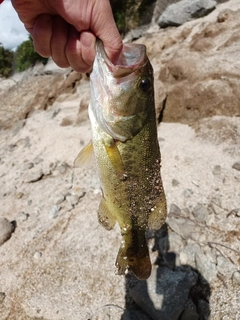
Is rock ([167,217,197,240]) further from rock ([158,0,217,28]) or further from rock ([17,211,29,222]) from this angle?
rock ([158,0,217,28])

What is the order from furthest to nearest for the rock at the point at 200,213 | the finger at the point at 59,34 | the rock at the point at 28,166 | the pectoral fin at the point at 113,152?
the rock at the point at 28,166 → the rock at the point at 200,213 → the finger at the point at 59,34 → the pectoral fin at the point at 113,152

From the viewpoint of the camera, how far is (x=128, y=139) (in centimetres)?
197

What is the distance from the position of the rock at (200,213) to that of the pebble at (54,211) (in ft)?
6.09

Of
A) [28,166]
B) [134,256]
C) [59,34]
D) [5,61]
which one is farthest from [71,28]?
[5,61]

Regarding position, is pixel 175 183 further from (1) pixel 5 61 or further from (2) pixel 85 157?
(1) pixel 5 61

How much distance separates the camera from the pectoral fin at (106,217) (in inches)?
86.2

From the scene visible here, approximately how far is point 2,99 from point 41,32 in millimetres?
10242

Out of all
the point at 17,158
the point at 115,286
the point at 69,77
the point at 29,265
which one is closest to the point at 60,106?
the point at 69,77

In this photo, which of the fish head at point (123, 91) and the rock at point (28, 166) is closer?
the fish head at point (123, 91)

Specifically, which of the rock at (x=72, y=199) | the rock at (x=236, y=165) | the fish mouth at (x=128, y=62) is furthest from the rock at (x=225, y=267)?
the fish mouth at (x=128, y=62)

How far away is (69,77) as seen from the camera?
9.61 meters

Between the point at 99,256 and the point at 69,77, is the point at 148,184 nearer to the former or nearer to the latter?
the point at 99,256

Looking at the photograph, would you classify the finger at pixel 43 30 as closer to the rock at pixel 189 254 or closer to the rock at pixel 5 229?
the rock at pixel 189 254

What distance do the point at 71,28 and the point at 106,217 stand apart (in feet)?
4.28
